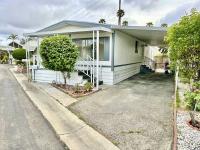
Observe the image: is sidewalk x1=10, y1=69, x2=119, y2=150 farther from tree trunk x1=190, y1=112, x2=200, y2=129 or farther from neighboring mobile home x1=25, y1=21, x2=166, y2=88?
neighboring mobile home x1=25, y1=21, x2=166, y2=88

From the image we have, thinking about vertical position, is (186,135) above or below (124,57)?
below

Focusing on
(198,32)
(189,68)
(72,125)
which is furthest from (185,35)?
(72,125)

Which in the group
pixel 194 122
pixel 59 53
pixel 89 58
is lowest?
pixel 194 122

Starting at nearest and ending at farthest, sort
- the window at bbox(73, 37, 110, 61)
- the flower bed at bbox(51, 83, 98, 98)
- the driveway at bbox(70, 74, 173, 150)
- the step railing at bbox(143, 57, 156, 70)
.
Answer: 1. the driveway at bbox(70, 74, 173, 150)
2. the flower bed at bbox(51, 83, 98, 98)
3. the window at bbox(73, 37, 110, 61)
4. the step railing at bbox(143, 57, 156, 70)

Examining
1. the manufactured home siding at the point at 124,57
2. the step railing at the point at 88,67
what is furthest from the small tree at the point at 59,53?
the manufactured home siding at the point at 124,57

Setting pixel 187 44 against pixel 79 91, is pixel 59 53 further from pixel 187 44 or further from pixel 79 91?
pixel 187 44

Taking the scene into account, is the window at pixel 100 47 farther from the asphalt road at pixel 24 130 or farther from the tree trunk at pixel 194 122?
the tree trunk at pixel 194 122

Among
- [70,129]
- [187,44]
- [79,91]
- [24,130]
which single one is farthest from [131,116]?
[79,91]

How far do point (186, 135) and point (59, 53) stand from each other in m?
7.61

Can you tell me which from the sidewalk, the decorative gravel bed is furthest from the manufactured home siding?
the decorative gravel bed

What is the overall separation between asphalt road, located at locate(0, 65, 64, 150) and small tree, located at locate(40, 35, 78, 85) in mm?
3165

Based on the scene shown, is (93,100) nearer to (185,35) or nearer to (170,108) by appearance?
(170,108)

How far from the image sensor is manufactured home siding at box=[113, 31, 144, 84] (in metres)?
13.8

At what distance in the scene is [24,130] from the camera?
5.88 metres
